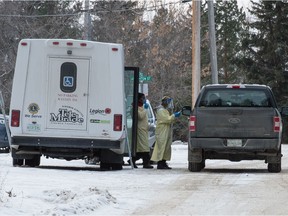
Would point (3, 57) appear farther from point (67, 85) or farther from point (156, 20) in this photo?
point (67, 85)

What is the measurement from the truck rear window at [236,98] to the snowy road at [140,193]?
1.66 metres

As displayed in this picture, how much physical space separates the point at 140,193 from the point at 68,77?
5.27m

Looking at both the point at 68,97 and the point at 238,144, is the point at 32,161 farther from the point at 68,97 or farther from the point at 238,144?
the point at 238,144

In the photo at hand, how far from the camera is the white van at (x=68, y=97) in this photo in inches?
704

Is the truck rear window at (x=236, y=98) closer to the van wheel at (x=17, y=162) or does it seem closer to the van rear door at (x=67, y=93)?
the van rear door at (x=67, y=93)

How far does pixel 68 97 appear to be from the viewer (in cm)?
1802

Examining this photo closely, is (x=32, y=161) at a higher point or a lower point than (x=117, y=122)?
lower

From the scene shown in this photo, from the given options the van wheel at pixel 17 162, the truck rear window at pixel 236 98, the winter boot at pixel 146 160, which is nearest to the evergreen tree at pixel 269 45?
the winter boot at pixel 146 160

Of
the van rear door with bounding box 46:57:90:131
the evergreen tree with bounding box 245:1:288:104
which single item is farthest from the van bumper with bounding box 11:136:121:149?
the evergreen tree with bounding box 245:1:288:104

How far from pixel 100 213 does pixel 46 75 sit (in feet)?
25.1

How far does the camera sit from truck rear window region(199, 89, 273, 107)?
61.0 ft

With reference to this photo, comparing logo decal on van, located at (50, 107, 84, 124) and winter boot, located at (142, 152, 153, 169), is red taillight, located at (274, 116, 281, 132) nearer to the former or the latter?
winter boot, located at (142, 152, 153, 169)

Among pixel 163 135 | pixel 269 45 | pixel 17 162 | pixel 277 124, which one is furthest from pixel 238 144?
pixel 269 45

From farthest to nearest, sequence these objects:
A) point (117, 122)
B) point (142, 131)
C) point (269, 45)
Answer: point (269, 45) < point (142, 131) < point (117, 122)
